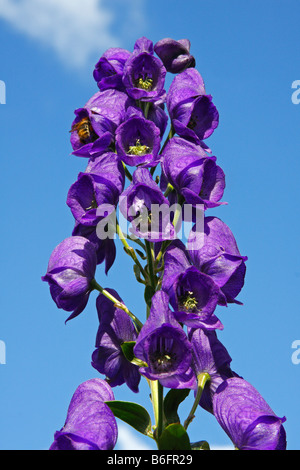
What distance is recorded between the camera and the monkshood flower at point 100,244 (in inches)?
108

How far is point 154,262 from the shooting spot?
2.59 meters

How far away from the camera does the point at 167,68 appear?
3.06 m

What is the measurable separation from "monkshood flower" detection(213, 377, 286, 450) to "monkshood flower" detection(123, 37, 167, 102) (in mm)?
1261

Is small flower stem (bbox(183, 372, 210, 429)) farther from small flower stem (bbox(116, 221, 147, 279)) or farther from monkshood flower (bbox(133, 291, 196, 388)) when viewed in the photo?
small flower stem (bbox(116, 221, 147, 279))

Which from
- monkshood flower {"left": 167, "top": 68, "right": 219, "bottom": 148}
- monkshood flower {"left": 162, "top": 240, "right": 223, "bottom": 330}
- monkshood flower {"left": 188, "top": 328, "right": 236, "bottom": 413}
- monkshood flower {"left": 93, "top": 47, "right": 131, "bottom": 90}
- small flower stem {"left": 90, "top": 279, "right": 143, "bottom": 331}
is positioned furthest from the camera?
monkshood flower {"left": 93, "top": 47, "right": 131, "bottom": 90}

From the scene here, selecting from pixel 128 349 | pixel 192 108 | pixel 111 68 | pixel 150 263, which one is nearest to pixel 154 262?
pixel 150 263

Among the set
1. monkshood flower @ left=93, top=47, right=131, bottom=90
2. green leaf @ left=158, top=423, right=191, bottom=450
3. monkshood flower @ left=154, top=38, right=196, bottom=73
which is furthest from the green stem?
monkshood flower @ left=154, top=38, right=196, bottom=73

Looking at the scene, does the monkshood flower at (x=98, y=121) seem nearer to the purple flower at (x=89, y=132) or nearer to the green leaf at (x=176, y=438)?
the purple flower at (x=89, y=132)

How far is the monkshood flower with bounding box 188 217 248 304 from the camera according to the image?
2.38m

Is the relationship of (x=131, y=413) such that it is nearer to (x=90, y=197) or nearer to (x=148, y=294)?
(x=148, y=294)

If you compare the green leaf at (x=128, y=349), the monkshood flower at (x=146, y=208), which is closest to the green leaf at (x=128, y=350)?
the green leaf at (x=128, y=349)

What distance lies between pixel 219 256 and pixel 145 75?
94 cm
